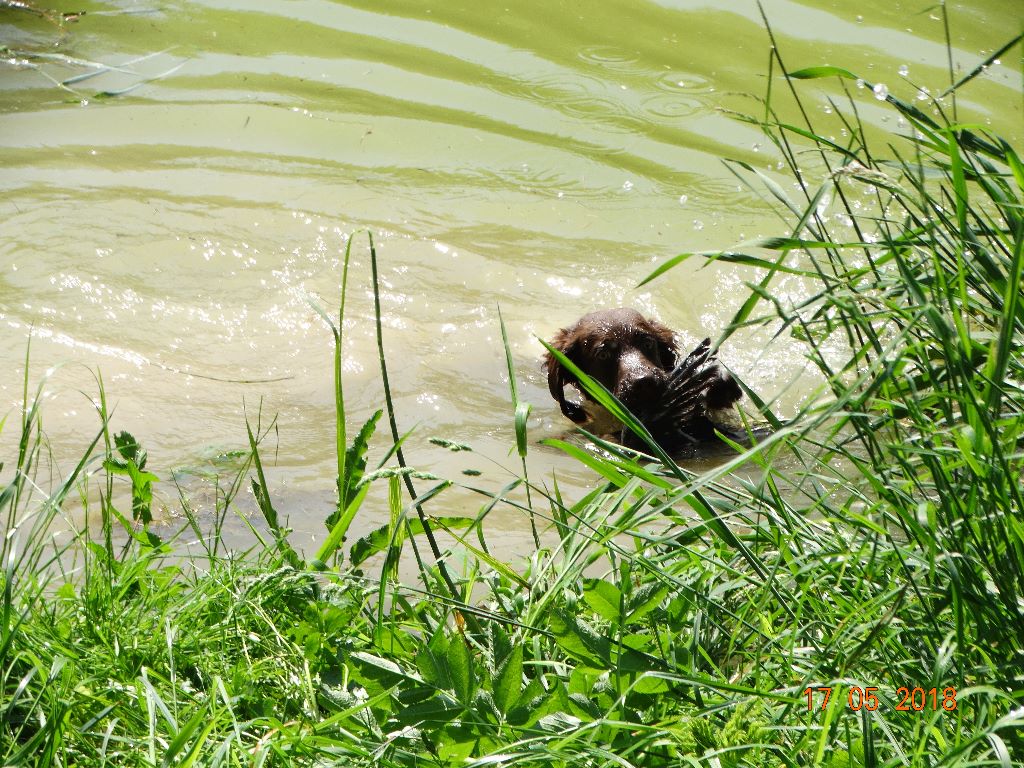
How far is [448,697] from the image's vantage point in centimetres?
196

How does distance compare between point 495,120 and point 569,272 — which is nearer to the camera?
point 569,272

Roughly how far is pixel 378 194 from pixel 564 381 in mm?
2243

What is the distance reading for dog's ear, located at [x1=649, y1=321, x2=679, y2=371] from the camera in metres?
6.05

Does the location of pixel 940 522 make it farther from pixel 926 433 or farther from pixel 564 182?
pixel 564 182

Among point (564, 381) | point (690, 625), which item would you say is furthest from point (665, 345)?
point (690, 625)

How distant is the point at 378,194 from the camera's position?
755 cm

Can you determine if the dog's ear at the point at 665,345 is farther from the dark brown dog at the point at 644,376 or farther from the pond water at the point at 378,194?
the pond water at the point at 378,194

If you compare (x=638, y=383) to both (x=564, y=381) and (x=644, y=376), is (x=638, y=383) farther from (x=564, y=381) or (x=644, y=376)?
(x=564, y=381)

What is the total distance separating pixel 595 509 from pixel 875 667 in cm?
62

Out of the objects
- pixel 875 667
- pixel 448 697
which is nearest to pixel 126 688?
pixel 448 697

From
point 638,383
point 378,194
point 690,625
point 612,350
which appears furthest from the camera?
point 378,194

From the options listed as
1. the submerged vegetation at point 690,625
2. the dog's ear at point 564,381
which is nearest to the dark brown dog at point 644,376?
the dog's ear at point 564,381

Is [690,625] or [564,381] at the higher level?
[690,625]

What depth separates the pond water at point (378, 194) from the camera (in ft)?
17.7
